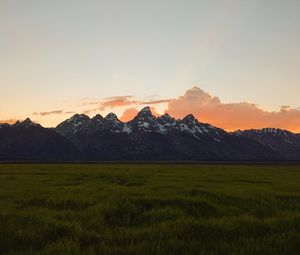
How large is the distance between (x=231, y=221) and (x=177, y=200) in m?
5.07

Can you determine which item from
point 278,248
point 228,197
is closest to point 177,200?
point 228,197

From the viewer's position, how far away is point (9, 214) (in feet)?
50.2

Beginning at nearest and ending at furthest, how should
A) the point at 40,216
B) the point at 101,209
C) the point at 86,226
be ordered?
1. the point at 86,226
2. the point at 40,216
3. the point at 101,209

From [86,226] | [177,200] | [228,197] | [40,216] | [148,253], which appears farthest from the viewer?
[228,197]

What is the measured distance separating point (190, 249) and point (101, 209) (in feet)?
20.9

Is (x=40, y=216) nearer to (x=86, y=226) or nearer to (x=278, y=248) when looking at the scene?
(x=86, y=226)

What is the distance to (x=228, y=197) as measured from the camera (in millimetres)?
23297

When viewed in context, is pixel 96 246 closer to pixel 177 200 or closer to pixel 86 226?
pixel 86 226

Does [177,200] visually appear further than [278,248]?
Yes

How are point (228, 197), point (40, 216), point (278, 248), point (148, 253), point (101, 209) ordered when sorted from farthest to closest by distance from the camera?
point (228, 197), point (101, 209), point (40, 216), point (278, 248), point (148, 253)

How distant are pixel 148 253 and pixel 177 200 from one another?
376 inches

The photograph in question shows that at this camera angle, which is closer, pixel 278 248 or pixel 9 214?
pixel 278 248

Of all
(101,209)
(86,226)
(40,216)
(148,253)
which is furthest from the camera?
(101,209)

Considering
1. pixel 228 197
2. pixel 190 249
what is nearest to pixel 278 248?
pixel 190 249
